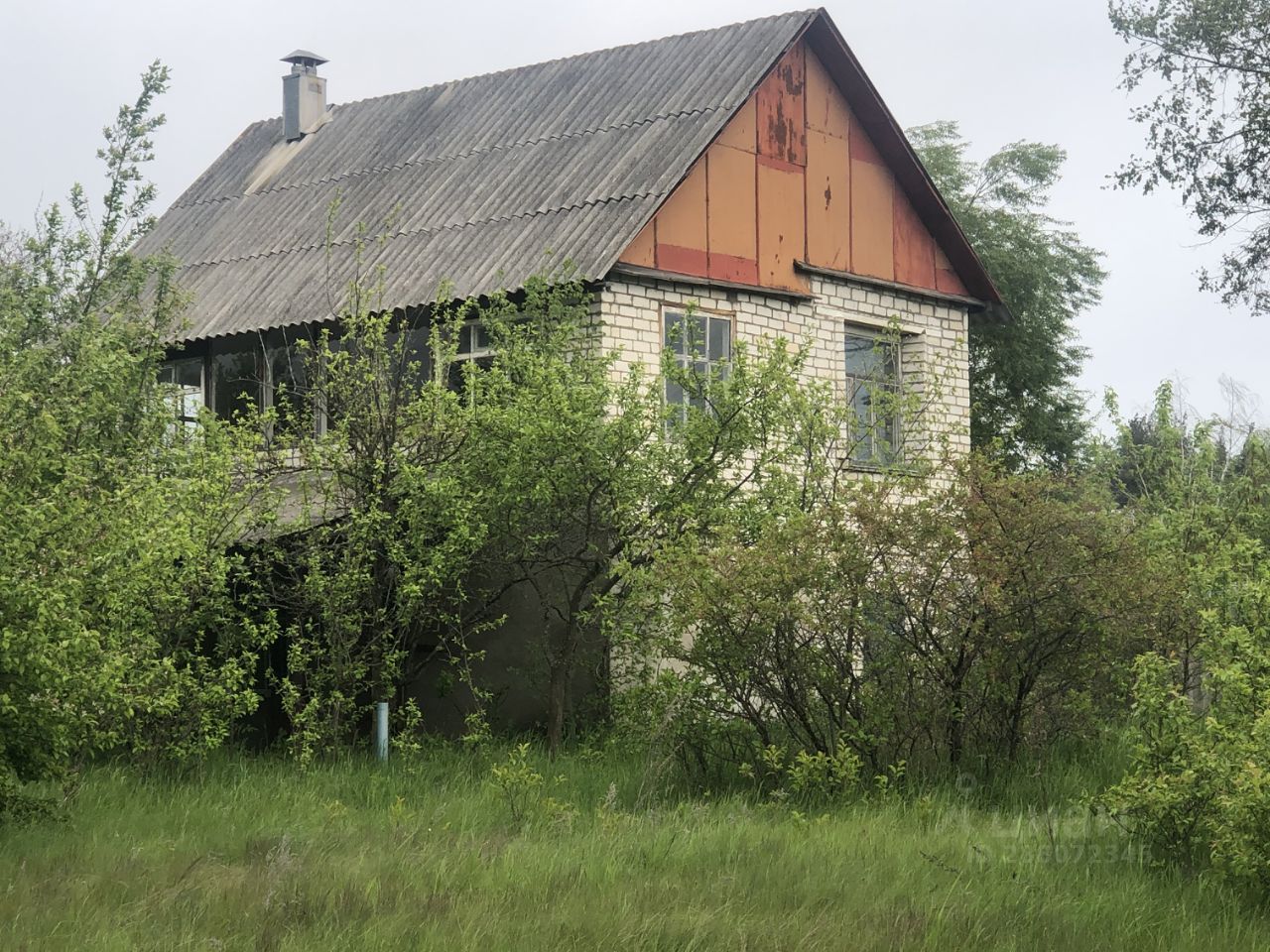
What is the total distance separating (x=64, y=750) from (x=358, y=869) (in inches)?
68.8

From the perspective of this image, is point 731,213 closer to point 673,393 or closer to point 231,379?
point 673,393

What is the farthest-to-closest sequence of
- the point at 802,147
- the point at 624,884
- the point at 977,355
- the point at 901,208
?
the point at 977,355
the point at 901,208
the point at 802,147
the point at 624,884

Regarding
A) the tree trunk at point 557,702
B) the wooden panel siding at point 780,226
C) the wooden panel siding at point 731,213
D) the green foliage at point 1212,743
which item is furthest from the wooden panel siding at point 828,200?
the green foliage at point 1212,743

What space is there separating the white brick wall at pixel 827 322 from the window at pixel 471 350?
1355mm

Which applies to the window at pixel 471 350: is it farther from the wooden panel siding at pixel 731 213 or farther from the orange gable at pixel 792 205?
the wooden panel siding at pixel 731 213

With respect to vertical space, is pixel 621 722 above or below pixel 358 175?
below

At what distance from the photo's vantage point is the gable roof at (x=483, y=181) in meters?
16.4

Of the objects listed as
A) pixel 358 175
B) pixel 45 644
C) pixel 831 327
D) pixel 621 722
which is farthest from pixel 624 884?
pixel 358 175

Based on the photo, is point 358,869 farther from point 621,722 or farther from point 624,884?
point 621,722

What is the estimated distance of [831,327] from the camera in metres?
18.2

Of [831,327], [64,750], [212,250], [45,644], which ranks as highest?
[212,250]

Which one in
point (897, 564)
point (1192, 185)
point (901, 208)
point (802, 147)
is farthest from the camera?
point (1192, 185)

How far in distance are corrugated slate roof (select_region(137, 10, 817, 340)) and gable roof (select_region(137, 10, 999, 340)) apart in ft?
0.07

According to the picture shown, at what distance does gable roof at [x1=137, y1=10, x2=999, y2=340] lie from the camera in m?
16.4
